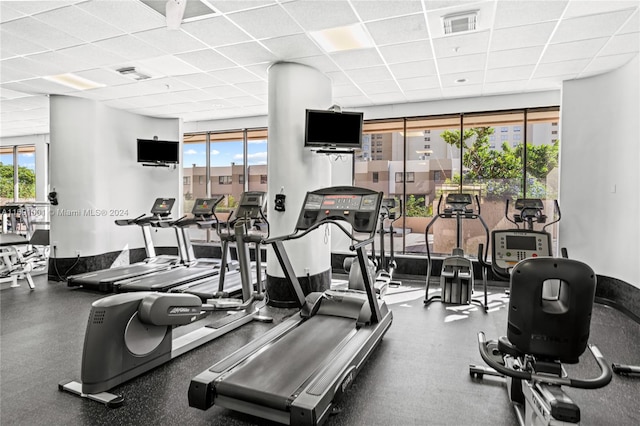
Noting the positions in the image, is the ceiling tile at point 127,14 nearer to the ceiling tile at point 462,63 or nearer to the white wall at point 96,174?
the ceiling tile at point 462,63

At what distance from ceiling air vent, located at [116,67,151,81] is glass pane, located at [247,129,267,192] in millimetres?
3211

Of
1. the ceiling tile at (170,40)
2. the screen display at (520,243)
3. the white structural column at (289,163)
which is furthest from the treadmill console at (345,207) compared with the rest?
the ceiling tile at (170,40)

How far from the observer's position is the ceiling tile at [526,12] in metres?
3.58

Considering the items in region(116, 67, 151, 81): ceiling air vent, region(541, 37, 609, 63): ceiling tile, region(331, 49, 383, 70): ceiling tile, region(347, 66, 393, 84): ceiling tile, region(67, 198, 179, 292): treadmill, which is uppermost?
region(116, 67, 151, 81): ceiling air vent

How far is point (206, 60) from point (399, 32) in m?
2.57

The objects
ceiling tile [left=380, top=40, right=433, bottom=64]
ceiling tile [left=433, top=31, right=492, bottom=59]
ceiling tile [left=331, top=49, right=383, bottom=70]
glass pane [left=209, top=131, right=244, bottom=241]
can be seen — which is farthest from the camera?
glass pane [left=209, top=131, right=244, bottom=241]

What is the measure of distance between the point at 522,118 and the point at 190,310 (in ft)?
21.0

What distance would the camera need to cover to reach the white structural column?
201 inches

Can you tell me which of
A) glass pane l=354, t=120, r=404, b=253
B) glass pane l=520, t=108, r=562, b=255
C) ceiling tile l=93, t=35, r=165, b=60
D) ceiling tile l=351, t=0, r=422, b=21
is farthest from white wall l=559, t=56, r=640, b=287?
ceiling tile l=93, t=35, r=165, b=60

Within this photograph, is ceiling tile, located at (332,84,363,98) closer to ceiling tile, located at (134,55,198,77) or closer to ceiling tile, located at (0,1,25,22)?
ceiling tile, located at (134,55,198,77)

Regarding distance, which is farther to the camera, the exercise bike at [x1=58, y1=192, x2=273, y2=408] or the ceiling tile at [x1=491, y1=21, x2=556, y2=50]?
the ceiling tile at [x1=491, y1=21, x2=556, y2=50]

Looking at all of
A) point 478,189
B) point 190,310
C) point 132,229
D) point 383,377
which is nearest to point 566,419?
point 383,377

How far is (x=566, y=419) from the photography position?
1.71m

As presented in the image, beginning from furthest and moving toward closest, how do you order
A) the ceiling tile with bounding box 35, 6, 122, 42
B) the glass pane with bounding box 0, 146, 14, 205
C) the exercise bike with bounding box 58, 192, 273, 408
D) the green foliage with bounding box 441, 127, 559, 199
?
the glass pane with bounding box 0, 146, 14, 205
the green foliage with bounding box 441, 127, 559, 199
the ceiling tile with bounding box 35, 6, 122, 42
the exercise bike with bounding box 58, 192, 273, 408
